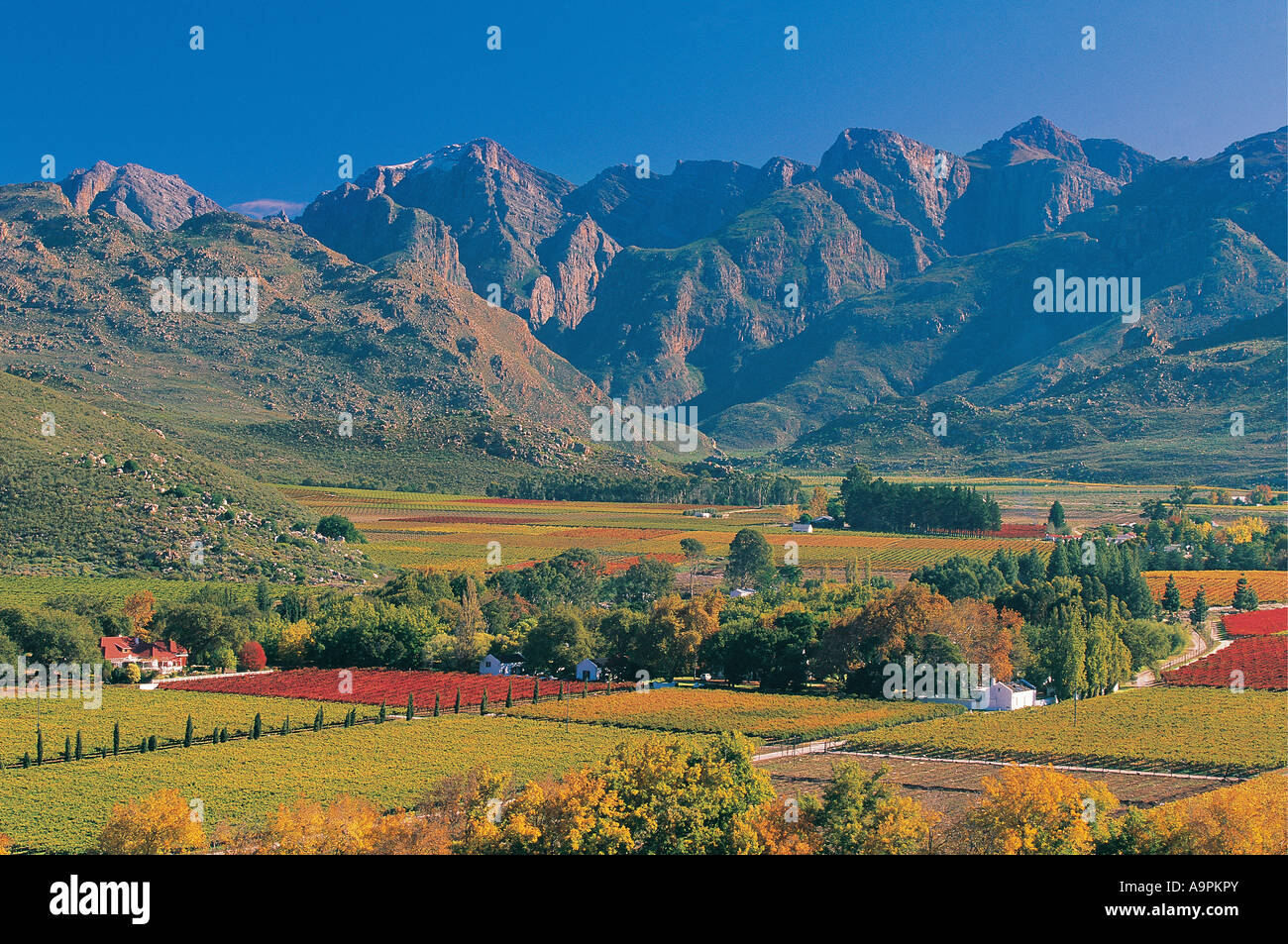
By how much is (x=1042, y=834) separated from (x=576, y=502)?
506ft

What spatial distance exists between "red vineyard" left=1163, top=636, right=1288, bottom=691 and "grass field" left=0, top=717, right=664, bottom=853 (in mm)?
34797

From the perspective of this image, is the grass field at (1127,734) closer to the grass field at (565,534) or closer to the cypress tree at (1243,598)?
the cypress tree at (1243,598)

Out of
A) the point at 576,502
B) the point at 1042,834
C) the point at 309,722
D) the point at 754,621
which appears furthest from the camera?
the point at 576,502

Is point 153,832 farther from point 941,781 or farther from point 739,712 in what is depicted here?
point 739,712

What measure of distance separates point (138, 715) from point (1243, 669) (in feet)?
192

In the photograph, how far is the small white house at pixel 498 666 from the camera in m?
70.8

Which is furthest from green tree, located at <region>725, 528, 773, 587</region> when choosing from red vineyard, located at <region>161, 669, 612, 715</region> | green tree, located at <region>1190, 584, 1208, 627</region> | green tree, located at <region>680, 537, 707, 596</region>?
red vineyard, located at <region>161, 669, 612, 715</region>

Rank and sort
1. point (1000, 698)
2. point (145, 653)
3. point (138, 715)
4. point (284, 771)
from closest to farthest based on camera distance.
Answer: point (284, 771) < point (138, 715) < point (1000, 698) < point (145, 653)

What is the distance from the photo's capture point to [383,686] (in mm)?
63094

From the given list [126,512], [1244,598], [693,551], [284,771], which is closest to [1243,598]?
[1244,598]

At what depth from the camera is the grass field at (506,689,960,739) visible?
167 feet
